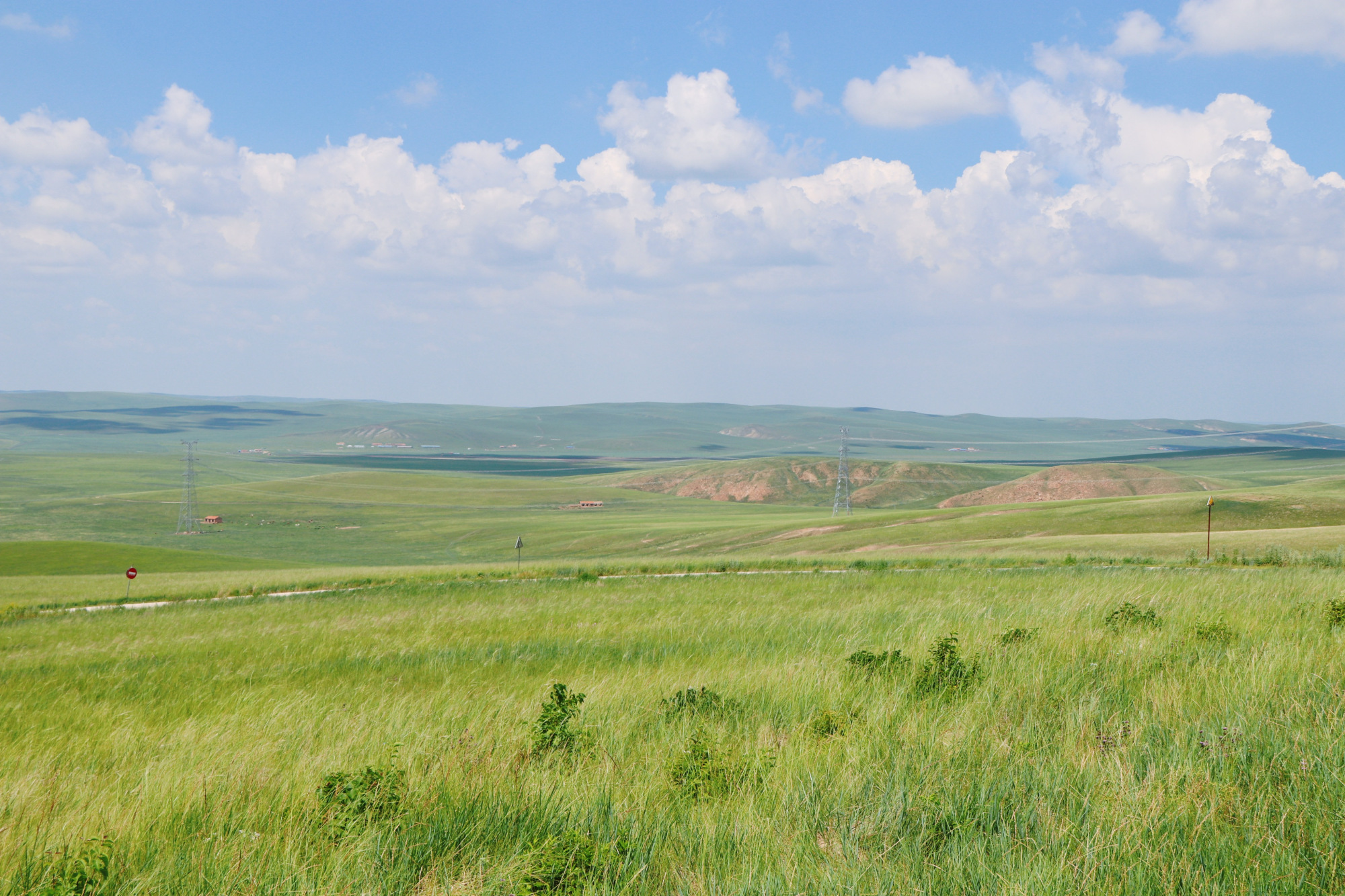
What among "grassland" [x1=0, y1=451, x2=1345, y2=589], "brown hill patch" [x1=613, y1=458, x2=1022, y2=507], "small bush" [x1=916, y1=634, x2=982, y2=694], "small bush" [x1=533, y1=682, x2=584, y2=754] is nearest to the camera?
"small bush" [x1=533, y1=682, x2=584, y2=754]

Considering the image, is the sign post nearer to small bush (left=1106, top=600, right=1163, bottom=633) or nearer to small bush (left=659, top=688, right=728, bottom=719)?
small bush (left=1106, top=600, right=1163, bottom=633)

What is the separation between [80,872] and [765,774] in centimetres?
357

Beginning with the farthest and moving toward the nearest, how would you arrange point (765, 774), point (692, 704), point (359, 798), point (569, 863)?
point (692, 704)
point (765, 774)
point (359, 798)
point (569, 863)

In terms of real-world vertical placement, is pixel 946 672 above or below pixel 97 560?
above

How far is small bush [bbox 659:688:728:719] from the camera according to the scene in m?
7.21

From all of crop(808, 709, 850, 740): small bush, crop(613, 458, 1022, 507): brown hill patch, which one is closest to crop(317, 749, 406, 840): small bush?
crop(808, 709, 850, 740): small bush

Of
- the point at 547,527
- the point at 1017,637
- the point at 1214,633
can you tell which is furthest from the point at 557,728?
the point at 547,527

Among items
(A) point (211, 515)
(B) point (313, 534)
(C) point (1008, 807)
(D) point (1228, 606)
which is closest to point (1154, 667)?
(C) point (1008, 807)

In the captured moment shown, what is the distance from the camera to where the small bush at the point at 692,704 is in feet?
23.7

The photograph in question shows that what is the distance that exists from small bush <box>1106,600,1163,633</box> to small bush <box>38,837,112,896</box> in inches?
372

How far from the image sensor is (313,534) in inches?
4473

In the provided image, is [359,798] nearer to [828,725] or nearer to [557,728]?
[557,728]

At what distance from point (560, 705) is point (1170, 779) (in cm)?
413

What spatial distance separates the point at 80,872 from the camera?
4.04 meters
